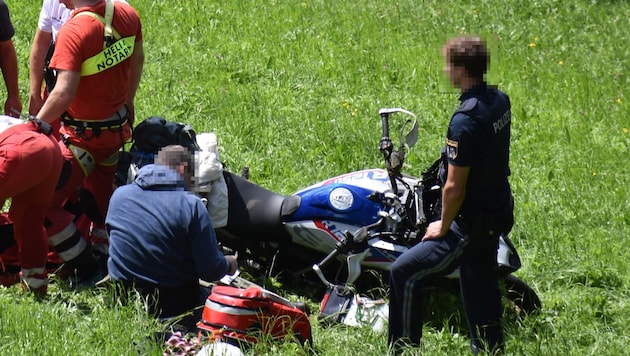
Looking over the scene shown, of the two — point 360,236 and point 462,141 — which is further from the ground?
point 462,141

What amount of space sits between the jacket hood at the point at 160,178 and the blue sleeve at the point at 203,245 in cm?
15

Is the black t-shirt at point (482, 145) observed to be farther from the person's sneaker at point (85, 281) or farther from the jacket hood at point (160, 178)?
the person's sneaker at point (85, 281)

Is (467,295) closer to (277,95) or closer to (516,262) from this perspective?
(516,262)

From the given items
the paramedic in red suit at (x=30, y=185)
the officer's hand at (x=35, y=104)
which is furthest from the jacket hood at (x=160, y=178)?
the officer's hand at (x=35, y=104)

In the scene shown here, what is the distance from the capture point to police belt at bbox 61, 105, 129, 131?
598 cm

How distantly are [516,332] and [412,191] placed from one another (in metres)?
1.03

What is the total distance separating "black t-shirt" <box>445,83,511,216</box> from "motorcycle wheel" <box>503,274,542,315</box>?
1100 mm

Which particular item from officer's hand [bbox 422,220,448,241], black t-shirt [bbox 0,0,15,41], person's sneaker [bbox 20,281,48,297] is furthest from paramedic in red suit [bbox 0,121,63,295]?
officer's hand [bbox 422,220,448,241]

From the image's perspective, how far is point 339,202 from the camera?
586cm

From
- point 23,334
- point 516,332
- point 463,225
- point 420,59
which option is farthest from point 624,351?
point 420,59

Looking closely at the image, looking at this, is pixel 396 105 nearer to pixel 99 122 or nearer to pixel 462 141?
pixel 99 122

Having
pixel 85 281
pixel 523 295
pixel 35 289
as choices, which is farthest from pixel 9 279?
pixel 523 295

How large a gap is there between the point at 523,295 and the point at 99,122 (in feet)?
9.44

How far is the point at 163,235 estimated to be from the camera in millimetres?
4859
